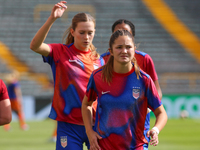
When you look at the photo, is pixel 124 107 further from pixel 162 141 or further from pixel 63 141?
pixel 162 141

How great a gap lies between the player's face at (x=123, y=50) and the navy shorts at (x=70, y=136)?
1.16 m

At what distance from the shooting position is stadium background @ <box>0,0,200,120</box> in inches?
838

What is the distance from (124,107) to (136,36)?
19.8 metres

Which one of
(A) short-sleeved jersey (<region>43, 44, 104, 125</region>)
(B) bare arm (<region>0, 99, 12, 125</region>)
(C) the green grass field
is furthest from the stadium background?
(B) bare arm (<region>0, 99, 12, 125</region>)

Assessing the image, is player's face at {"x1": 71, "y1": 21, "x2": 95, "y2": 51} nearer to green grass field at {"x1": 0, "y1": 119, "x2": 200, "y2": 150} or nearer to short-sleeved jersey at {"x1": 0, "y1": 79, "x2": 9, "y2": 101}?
short-sleeved jersey at {"x1": 0, "y1": 79, "x2": 9, "y2": 101}

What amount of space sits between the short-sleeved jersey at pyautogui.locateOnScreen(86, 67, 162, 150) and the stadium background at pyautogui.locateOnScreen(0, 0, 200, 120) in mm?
16731

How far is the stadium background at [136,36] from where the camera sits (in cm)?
2130

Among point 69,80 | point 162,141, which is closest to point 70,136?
point 69,80

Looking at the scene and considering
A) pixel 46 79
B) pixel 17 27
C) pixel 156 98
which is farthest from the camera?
pixel 17 27

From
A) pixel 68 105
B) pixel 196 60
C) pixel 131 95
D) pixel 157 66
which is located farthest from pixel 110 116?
pixel 196 60

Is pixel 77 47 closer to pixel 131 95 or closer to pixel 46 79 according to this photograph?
pixel 131 95

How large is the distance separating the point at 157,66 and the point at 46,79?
5942mm

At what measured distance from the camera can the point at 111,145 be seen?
357 centimetres

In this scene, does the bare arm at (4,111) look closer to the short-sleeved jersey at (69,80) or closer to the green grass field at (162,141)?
the short-sleeved jersey at (69,80)
